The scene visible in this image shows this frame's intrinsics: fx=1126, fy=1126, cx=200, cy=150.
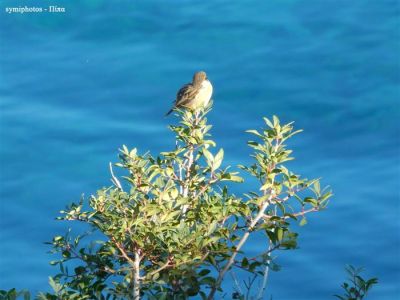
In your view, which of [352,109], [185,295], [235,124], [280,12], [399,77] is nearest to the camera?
[185,295]

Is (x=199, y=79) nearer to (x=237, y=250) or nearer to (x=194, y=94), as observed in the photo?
(x=194, y=94)

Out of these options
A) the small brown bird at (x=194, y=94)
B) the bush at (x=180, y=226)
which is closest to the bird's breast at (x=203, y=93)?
the small brown bird at (x=194, y=94)

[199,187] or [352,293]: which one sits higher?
[199,187]

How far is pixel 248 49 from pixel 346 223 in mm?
4146

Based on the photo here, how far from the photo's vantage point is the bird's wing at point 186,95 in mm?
6977

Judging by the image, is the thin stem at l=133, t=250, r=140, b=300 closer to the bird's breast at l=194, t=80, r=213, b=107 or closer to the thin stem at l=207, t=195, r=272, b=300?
the thin stem at l=207, t=195, r=272, b=300

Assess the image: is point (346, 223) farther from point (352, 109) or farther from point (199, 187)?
point (199, 187)

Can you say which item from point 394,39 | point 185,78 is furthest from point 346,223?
point 394,39

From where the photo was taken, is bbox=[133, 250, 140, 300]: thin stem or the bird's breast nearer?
bbox=[133, 250, 140, 300]: thin stem

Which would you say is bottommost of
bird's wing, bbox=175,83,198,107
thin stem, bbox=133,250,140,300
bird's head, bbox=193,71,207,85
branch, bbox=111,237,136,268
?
thin stem, bbox=133,250,140,300

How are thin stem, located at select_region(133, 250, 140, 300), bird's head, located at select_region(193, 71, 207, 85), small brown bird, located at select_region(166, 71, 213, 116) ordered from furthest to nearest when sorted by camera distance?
bird's head, located at select_region(193, 71, 207, 85) < small brown bird, located at select_region(166, 71, 213, 116) < thin stem, located at select_region(133, 250, 140, 300)

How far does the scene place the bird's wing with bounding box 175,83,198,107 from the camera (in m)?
6.98

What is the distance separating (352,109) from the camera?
12438 mm

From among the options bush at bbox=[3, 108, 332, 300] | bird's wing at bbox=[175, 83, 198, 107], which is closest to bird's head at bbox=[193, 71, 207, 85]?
bird's wing at bbox=[175, 83, 198, 107]
